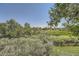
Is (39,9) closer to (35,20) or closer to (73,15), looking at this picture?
(35,20)

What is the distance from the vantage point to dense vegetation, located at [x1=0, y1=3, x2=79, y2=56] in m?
1.80

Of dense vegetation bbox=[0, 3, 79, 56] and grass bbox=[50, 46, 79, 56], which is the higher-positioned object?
dense vegetation bbox=[0, 3, 79, 56]

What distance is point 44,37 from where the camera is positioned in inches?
71.6

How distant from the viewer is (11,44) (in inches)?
71.4

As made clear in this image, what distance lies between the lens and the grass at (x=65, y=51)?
1780 mm

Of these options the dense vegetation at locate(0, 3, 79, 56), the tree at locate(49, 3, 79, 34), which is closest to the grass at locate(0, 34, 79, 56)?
the dense vegetation at locate(0, 3, 79, 56)

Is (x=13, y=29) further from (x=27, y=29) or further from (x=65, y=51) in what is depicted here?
(x=65, y=51)

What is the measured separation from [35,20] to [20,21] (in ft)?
0.43

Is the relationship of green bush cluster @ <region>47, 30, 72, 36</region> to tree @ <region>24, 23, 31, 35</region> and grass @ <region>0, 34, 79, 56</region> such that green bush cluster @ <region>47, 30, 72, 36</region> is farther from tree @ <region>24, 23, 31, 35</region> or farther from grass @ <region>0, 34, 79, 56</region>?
Result: tree @ <region>24, 23, 31, 35</region>

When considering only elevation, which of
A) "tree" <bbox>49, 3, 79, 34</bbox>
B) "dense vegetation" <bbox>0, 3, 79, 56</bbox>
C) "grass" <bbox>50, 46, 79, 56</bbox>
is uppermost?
"tree" <bbox>49, 3, 79, 34</bbox>

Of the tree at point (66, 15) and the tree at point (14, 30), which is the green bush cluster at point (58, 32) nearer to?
the tree at point (66, 15)

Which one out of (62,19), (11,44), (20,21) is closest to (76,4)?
(62,19)

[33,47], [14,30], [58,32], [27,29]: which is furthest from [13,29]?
[58,32]

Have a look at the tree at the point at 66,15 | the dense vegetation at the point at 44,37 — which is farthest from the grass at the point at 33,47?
the tree at the point at 66,15
